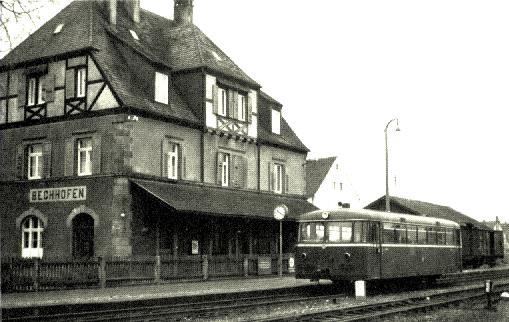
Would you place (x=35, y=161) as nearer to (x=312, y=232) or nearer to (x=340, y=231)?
(x=312, y=232)

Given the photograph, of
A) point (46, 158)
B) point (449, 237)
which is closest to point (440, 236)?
point (449, 237)

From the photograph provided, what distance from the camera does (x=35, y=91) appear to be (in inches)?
1231

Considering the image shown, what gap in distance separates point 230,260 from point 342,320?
1455 cm

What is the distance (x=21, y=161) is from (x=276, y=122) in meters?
14.7

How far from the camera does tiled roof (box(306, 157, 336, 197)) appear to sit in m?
66.6

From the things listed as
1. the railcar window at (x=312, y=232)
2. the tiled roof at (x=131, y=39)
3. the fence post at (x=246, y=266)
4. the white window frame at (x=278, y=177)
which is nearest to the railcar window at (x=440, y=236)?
the railcar window at (x=312, y=232)

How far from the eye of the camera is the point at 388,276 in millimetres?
22469

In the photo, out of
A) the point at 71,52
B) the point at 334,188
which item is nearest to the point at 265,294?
the point at 71,52

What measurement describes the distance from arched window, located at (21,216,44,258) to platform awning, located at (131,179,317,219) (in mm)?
5221

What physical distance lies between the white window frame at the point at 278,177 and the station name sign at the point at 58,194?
40.3ft

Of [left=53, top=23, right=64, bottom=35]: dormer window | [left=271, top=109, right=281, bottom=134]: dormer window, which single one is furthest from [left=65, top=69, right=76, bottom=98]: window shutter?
[left=271, top=109, right=281, bottom=134]: dormer window

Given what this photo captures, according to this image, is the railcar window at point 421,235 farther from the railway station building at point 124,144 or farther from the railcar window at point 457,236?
the railway station building at point 124,144

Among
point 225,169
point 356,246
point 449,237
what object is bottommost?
point 356,246

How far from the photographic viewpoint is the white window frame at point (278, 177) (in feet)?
126
